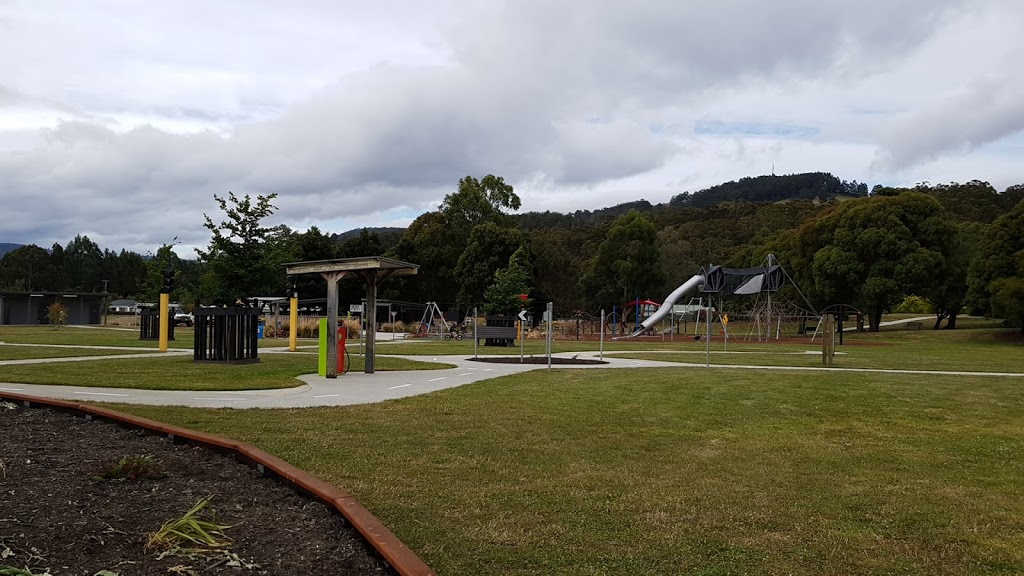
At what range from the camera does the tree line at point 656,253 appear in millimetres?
37688

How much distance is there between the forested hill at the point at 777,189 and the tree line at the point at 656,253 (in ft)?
153

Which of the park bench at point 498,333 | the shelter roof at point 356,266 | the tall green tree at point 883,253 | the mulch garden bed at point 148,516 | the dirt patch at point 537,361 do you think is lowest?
the dirt patch at point 537,361

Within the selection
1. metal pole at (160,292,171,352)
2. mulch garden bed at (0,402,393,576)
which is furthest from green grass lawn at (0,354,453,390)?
mulch garden bed at (0,402,393,576)

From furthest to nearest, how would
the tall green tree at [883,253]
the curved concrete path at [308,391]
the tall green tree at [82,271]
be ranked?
1. the tall green tree at [82,271]
2. the tall green tree at [883,253]
3. the curved concrete path at [308,391]

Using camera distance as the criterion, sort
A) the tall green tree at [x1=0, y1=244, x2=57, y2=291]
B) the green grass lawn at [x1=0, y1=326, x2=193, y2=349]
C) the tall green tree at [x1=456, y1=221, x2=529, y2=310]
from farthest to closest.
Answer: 1. the tall green tree at [x1=0, y1=244, x2=57, y2=291]
2. the tall green tree at [x1=456, y1=221, x2=529, y2=310]
3. the green grass lawn at [x1=0, y1=326, x2=193, y2=349]

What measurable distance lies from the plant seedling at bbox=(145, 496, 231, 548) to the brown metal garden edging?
2.31 feet

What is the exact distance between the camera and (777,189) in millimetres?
145500

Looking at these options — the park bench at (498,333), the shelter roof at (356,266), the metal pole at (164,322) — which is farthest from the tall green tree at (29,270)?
the shelter roof at (356,266)

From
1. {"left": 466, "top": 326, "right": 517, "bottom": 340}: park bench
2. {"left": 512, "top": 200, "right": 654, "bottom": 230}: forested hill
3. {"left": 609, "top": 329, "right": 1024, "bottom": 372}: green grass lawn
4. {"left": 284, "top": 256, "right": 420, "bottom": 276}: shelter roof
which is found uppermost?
{"left": 512, "top": 200, "right": 654, "bottom": 230}: forested hill

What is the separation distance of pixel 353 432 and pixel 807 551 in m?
5.10

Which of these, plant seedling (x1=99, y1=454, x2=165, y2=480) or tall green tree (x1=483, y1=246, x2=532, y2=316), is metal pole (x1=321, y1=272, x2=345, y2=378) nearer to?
plant seedling (x1=99, y1=454, x2=165, y2=480)

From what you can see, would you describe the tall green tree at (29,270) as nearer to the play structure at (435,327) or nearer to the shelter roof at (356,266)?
the play structure at (435,327)

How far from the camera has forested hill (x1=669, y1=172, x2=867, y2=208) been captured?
143375 millimetres

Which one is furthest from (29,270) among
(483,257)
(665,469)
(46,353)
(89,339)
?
(665,469)
